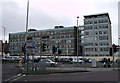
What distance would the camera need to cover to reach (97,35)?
286ft

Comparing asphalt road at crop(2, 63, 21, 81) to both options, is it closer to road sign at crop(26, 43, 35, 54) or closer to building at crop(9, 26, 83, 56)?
road sign at crop(26, 43, 35, 54)

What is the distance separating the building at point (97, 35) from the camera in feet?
278

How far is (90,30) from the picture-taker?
89.1 metres

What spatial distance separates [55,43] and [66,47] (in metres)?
7.62

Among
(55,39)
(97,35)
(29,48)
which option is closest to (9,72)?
(29,48)

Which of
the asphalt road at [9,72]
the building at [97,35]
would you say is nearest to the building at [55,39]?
the building at [97,35]

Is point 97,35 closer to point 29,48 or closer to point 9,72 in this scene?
point 29,48

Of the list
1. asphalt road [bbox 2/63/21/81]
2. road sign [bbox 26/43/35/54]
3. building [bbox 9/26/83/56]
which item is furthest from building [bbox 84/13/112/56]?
road sign [bbox 26/43/35/54]

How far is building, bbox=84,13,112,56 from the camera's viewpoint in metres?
84.6

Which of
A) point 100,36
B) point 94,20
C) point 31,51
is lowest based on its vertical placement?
point 31,51

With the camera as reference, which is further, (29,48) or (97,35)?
(97,35)

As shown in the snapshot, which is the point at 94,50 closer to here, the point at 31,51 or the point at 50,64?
the point at 50,64

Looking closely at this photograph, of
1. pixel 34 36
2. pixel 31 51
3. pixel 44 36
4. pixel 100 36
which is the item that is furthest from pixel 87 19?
pixel 31 51

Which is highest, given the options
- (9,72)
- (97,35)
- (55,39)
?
(97,35)
